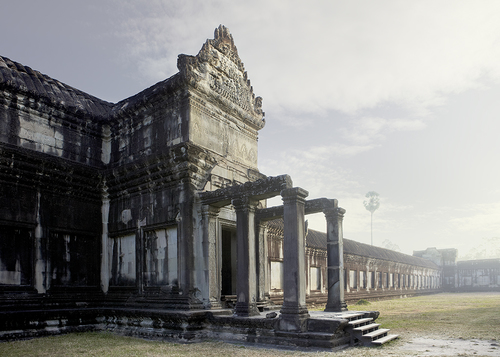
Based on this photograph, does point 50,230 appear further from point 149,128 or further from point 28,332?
point 149,128

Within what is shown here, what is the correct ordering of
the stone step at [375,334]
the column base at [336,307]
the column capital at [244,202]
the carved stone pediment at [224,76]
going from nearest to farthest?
1. the stone step at [375,334]
2. the column capital at [244,202]
3. the column base at [336,307]
4. the carved stone pediment at [224,76]

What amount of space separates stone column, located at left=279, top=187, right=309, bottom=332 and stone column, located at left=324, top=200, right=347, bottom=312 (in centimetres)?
243

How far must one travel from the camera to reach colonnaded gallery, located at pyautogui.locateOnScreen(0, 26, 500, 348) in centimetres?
976

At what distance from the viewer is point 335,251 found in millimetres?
11492

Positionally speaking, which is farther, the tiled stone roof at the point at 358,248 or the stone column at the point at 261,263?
the tiled stone roof at the point at 358,248

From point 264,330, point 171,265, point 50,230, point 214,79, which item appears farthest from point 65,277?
point 214,79

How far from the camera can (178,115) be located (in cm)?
1145

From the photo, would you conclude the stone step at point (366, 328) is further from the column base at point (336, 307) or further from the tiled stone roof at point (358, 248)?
the tiled stone roof at point (358, 248)

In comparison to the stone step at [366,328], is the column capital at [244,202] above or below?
above

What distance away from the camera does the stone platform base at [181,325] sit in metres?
8.51

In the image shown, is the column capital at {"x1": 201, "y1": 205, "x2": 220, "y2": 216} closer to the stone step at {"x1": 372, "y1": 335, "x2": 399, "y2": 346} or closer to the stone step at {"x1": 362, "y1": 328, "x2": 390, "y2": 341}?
the stone step at {"x1": 362, "y1": 328, "x2": 390, "y2": 341}

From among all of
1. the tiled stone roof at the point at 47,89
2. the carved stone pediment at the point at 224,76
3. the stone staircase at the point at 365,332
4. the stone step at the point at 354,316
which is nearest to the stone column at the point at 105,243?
the tiled stone roof at the point at 47,89

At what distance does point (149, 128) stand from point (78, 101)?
7.87 feet

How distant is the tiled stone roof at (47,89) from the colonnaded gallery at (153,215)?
48 millimetres
